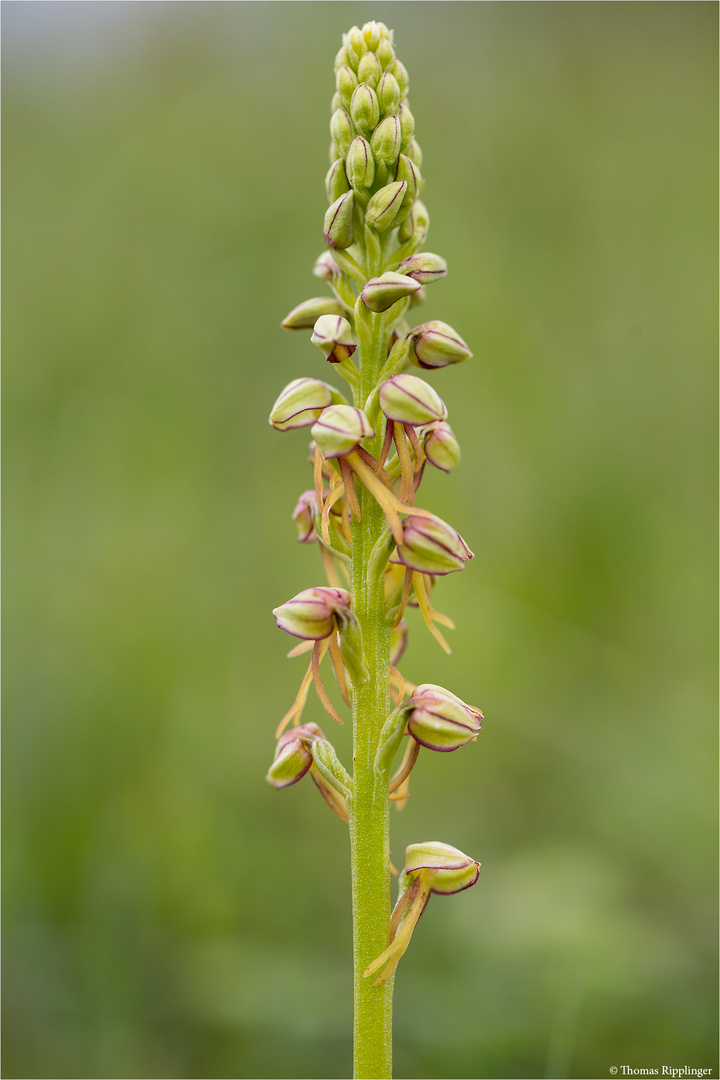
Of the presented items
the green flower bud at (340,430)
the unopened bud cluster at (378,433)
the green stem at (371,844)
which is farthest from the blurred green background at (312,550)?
the green flower bud at (340,430)

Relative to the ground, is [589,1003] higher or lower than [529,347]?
lower

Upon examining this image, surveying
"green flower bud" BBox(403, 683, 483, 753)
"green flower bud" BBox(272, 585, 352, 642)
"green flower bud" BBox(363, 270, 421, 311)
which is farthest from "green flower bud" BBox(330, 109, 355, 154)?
"green flower bud" BBox(403, 683, 483, 753)

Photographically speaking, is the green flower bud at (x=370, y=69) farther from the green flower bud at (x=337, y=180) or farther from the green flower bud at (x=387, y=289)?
the green flower bud at (x=387, y=289)

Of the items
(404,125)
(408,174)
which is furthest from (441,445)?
(404,125)

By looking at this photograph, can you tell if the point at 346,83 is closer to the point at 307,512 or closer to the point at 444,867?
the point at 307,512

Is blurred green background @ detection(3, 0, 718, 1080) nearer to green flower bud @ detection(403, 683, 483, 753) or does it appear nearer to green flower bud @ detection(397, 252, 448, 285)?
green flower bud @ detection(403, 683, 483, 753)

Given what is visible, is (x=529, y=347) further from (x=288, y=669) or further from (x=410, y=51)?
(x=410, y=51)

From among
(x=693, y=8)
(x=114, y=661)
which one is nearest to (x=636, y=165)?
(x=693, y=8)
